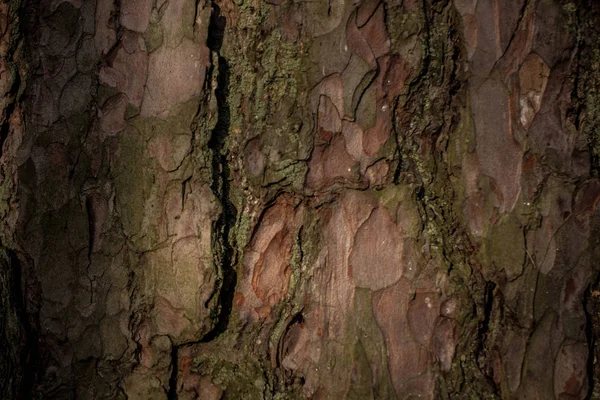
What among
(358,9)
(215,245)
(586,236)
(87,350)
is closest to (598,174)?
(586,236)

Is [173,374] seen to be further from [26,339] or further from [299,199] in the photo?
[299,199]

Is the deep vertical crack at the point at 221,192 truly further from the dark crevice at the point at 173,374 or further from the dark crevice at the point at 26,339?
the dark crevice at the point at 26,339

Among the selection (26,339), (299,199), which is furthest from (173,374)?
(299,199)

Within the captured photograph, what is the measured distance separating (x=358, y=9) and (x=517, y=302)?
0.60 m

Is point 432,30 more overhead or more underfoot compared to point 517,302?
more overhead

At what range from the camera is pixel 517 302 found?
1.18 m

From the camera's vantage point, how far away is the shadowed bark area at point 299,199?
117 cm

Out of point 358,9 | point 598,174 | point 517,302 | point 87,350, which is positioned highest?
point 358,9

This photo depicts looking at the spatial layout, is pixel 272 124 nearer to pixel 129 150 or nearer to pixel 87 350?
pixel 129 150

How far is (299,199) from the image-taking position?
1278mm

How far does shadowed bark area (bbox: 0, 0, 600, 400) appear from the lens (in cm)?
117

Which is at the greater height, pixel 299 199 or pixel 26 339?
pixel 299 199

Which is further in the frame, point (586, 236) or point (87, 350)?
point (87, 350)

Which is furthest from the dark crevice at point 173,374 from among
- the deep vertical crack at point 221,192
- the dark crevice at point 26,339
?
the dark crevice at point 26,339
